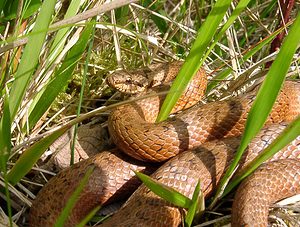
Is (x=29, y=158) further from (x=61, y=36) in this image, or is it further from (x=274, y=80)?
(x=274, y=80)

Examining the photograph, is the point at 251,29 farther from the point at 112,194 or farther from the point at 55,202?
the point at 55,202

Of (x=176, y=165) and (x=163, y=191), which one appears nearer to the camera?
(x=163, y=191)

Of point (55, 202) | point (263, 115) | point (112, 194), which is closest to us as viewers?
point (263, 115)

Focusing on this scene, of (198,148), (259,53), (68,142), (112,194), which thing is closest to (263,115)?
(198,148)

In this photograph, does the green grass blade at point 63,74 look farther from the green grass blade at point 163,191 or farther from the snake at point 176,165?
the green grass blade at point 163,191

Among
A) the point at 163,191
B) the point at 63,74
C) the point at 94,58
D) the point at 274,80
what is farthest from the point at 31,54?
the point at 94,58

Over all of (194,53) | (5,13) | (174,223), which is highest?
(5,13)

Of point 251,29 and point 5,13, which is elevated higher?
point 5,13
